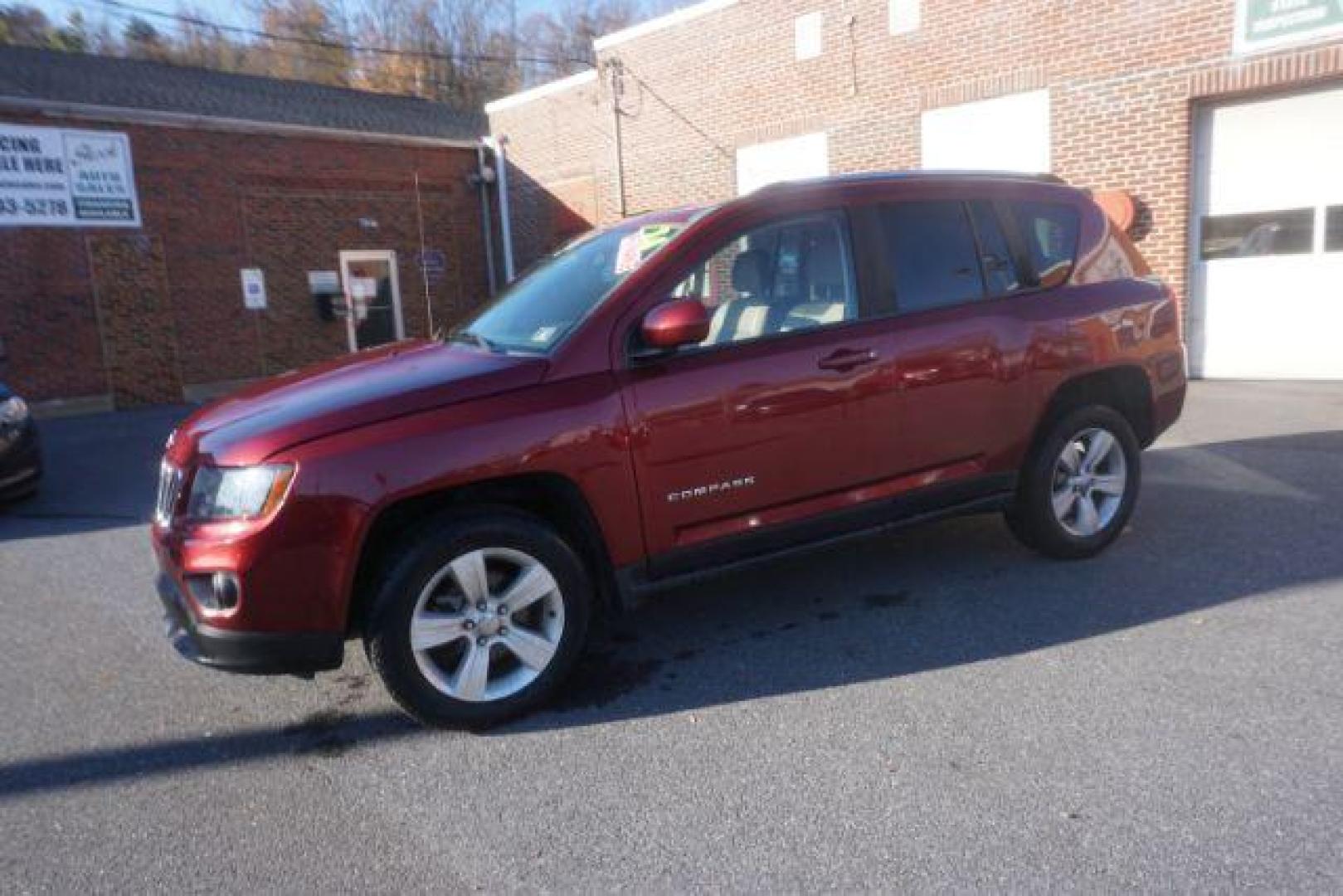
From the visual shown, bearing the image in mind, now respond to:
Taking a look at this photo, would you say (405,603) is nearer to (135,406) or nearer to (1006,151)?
(1006,151)

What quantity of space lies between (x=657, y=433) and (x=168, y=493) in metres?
1.77

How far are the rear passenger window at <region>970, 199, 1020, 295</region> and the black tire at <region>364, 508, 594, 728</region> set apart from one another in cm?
239

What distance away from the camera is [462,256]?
1903 centimetres

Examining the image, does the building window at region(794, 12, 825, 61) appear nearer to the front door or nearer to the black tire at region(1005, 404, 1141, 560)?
the front door

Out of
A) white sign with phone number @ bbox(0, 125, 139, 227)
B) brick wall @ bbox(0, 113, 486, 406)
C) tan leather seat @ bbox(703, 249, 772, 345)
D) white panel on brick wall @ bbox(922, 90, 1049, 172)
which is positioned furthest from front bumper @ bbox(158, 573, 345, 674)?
white sign with phone number @ bbox(0, 125, 139, 227)

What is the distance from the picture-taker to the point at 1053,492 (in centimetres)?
448

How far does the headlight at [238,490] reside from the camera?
294 centimetres

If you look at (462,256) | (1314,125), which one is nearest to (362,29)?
(462,256)

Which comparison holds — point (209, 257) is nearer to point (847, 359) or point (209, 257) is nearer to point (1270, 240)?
point (847, 359)

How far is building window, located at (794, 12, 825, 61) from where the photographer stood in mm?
12820

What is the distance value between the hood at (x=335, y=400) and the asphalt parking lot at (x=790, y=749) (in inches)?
42.5

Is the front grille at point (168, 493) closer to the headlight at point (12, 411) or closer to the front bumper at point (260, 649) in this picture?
the front bumper at point (260, 649)

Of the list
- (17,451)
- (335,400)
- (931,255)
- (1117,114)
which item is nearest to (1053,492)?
(931,255)

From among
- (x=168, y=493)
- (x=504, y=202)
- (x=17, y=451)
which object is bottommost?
(x=17, y=451)
